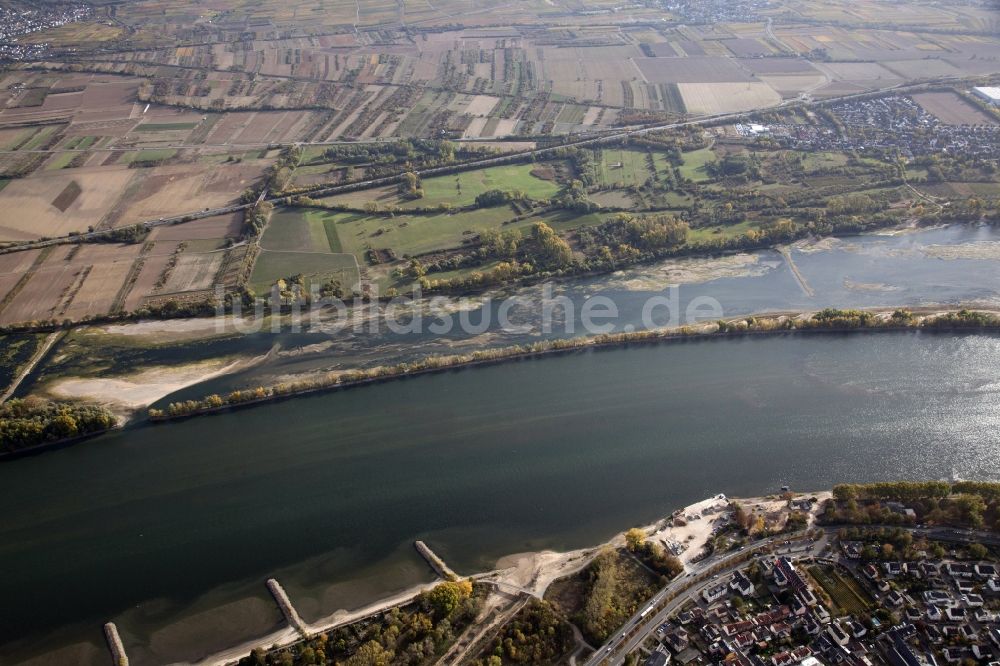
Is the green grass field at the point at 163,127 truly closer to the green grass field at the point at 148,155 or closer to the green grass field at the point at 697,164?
the green grass field at the point at 148,155

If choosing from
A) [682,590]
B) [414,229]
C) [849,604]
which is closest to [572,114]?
[414,229]

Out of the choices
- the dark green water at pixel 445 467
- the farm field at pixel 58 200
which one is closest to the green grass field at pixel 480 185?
the dark green water at pixel 445 467

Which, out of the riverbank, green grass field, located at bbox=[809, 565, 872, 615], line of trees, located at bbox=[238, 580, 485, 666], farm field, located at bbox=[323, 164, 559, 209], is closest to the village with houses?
green grass field, located at bbox=[809, 565, 872, 615]

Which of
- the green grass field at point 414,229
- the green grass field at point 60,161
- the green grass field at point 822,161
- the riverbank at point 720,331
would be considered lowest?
the riverbank at point 720,331

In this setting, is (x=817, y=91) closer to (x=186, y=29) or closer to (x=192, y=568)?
(x=192, y=568)

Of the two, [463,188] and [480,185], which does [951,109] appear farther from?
[463,188]

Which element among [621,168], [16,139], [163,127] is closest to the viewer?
[621,168]
